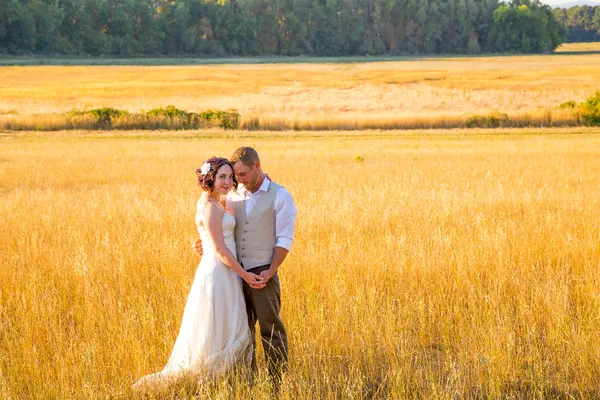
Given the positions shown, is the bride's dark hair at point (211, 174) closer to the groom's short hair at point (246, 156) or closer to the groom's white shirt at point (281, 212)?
the groom's short hair at point (246, 156)

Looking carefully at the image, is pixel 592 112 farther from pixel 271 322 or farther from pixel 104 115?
pixel 271 322

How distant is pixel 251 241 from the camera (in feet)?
18.7

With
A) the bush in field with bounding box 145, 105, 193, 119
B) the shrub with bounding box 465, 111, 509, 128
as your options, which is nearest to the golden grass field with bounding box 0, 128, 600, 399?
the shrub with bounding box 465, 111, 509, 128

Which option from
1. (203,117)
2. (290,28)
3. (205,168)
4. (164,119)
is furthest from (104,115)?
(290,28)

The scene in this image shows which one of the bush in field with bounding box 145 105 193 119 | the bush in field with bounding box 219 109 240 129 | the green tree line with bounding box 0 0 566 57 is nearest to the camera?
the bush in field with bounding box 219 109 240 129

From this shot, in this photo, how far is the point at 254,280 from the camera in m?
5.56

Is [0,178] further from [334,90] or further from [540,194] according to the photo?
[334,90]

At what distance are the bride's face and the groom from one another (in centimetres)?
7

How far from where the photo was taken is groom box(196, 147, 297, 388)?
18.4ft

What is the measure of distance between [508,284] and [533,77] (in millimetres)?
90098

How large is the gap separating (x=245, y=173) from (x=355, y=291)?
3.05 metres

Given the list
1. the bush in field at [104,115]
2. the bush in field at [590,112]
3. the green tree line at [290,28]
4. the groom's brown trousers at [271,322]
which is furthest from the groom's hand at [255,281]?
the green tree line at [290,28]

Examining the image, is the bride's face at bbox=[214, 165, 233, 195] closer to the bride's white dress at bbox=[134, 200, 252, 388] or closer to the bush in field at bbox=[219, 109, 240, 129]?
the bride's white dress at bbox=[134, 200, 252, 388]

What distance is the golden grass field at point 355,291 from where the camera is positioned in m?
5.85
